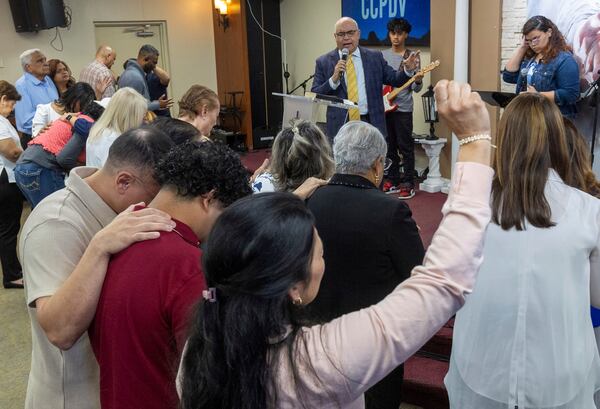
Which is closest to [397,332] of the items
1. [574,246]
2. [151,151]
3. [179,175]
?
[179,175]

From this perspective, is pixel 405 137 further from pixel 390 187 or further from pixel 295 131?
pixel 295 131

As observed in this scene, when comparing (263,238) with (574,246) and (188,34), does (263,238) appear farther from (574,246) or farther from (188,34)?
(188,34)

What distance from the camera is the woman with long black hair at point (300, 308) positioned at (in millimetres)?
827

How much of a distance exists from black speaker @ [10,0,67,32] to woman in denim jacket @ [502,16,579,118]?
5853mm

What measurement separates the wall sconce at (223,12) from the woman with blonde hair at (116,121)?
229 inches

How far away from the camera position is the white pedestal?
18.4 feet

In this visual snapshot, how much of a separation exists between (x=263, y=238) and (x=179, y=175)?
0.50 m

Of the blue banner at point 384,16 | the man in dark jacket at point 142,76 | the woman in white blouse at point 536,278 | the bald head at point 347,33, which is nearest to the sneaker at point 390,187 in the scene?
the blue banner at point 384,16

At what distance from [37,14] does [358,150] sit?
22.4 feet

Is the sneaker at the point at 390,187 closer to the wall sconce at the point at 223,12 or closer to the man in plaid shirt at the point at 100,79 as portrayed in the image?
the man in plaid shirt at the point at 100,79

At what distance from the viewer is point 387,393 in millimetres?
2164

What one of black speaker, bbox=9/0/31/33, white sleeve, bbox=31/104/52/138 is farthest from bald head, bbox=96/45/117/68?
black speaker, bbox=9/0/31/33

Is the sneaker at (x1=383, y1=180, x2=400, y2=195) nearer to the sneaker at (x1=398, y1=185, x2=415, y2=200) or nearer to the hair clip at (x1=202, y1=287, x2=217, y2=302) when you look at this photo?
the sneaker at (x1=398, y1=185, x2=415, y2=200)

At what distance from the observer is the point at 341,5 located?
706cm
